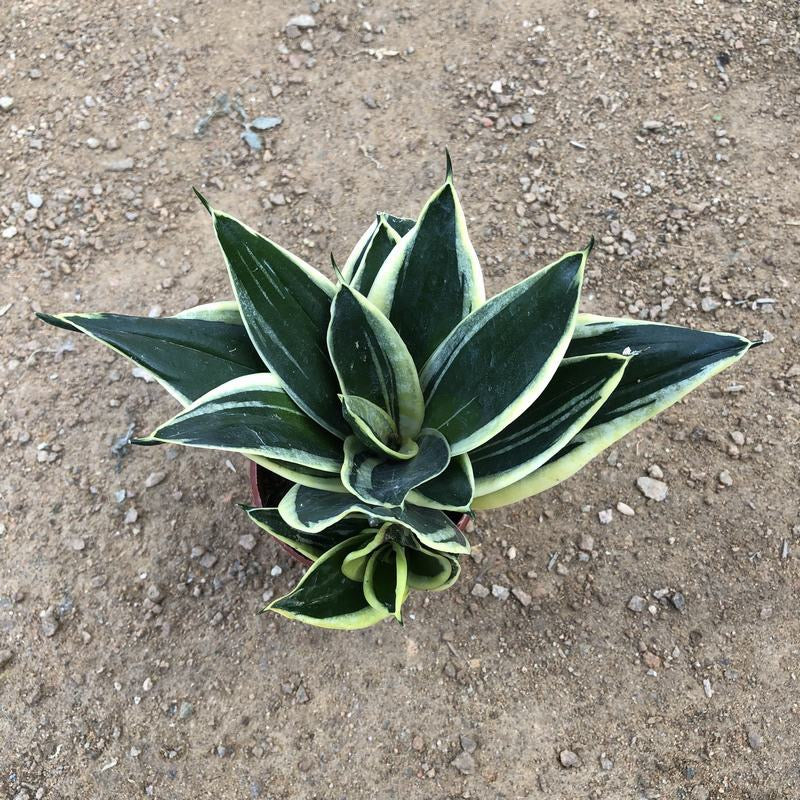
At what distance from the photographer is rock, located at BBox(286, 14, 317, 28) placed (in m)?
2.24

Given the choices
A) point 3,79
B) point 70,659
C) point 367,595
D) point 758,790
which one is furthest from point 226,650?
point 3,79

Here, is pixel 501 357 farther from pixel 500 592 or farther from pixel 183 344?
pixel 500 592

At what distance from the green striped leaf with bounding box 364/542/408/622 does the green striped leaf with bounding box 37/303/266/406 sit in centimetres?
35

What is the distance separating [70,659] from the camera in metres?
1.53

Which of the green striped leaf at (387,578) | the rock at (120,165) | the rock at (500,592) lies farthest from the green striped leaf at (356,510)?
the rock at (120,165)

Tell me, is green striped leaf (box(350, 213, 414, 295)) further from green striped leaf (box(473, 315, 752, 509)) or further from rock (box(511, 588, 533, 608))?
rock (box(511, 588, 533, 608))

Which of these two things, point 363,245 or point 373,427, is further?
point 363,245

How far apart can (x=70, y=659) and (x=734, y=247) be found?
1.85 m

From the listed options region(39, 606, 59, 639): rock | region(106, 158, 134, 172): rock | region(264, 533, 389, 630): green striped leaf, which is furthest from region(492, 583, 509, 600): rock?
region(106, 158, 134, 172): rock

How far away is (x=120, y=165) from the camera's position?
2062 mm

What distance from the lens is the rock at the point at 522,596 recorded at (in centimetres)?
154

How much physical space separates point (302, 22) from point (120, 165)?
0.72 metres

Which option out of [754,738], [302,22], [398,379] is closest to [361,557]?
[398,379]

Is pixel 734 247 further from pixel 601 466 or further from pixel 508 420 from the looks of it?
pixel 508 420
